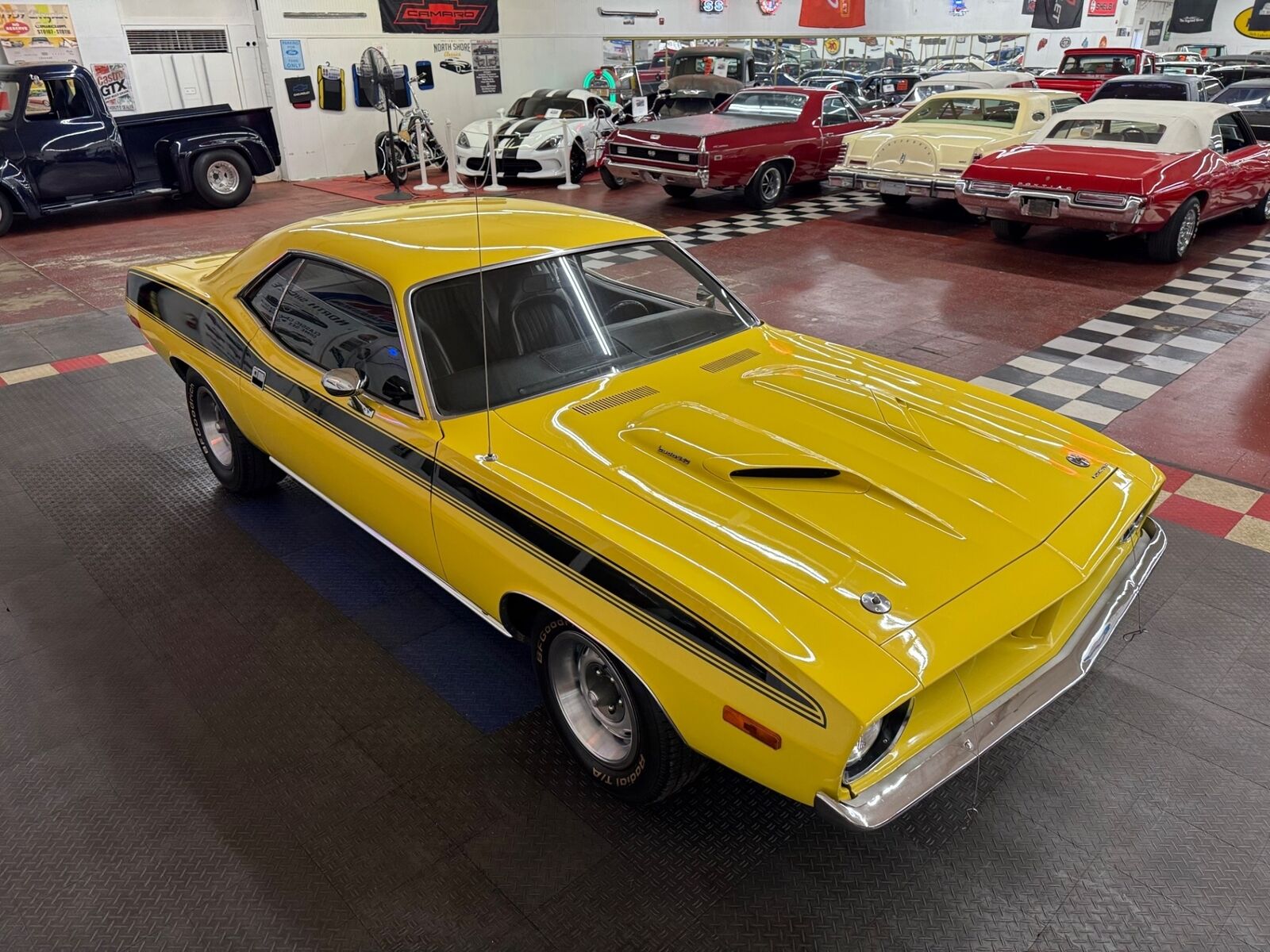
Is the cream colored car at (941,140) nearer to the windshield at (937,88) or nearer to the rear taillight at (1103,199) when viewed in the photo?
the rear taillight at (1103,199)

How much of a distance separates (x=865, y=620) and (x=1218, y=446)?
3858 millimetres

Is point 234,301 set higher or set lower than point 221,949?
higher

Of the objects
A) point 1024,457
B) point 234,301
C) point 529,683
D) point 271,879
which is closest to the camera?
point 271,879

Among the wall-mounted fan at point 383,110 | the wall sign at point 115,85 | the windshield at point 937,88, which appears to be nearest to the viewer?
the wall-mounted fan at point 383,110

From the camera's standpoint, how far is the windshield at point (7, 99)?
9.87m

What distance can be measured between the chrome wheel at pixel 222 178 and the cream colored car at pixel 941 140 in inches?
312

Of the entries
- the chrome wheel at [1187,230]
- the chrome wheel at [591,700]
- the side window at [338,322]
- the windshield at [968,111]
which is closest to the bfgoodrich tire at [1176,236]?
the chrome wheel at [1187,230]

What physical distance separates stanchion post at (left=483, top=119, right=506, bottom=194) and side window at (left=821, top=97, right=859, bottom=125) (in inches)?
172

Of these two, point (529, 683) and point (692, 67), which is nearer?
point (529, 683)

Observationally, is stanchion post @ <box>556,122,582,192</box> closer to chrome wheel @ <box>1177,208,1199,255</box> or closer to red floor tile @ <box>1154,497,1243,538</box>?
chrome wheel @ <box>1177,208,1199,255</box>

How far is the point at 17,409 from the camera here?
17.5ft

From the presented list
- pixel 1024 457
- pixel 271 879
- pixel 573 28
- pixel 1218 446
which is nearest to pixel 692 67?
pixel 573 28

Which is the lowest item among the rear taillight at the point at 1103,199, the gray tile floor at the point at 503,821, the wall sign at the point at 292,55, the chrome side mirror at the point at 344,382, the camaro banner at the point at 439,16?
the gray tile floor at the point at 503,821

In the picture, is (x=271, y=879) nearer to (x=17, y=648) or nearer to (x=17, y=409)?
(x=17, y=648)
